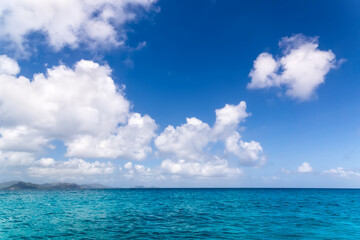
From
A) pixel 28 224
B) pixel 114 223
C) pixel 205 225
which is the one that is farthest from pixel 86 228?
pixel 205 225

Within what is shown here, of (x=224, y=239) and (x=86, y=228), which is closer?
(x=224, y=239)

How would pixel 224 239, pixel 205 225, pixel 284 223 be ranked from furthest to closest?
pixel 284 223
pixel 205 225
pixel 224 239

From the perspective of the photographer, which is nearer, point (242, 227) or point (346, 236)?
point (346, 236)

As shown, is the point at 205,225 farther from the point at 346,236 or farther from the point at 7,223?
the point at 7,223

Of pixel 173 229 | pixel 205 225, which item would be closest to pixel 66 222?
pixel 173 229

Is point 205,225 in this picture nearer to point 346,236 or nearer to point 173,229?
point 173,229

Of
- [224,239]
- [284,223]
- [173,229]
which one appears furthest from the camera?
[284,223]

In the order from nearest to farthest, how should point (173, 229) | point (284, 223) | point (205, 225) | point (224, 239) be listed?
point (224, 239) → point (173, 229) → point (205, 225) → point (284, 223)

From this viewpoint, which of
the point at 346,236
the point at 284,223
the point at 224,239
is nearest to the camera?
the point at 224,239

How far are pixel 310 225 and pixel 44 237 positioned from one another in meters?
33.1

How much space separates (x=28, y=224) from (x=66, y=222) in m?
4.73

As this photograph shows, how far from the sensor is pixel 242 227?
91.1ft

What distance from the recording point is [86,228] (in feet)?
86.7

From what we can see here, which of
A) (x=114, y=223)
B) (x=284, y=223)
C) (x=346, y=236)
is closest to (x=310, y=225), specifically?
(x=284, y=223)
